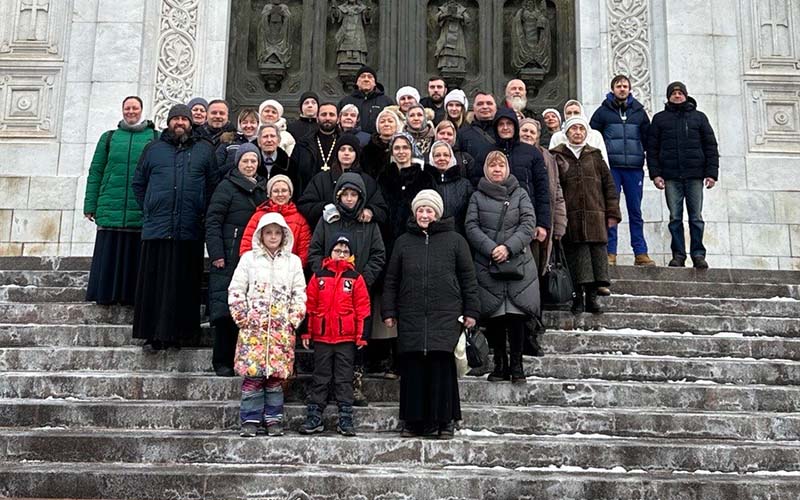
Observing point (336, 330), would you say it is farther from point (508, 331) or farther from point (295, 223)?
point (508, 331)

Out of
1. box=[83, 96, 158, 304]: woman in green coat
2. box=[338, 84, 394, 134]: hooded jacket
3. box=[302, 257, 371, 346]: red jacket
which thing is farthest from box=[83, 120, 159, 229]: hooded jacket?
box=[302, 257, 371, 346]: red jacket

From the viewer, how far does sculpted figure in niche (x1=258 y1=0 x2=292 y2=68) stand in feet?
41.4

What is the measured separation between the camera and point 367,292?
620 centimetres

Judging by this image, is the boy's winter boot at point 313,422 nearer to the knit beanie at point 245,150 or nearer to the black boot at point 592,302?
the knit beanie at point 245,150

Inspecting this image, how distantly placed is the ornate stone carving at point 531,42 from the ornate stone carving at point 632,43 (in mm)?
972

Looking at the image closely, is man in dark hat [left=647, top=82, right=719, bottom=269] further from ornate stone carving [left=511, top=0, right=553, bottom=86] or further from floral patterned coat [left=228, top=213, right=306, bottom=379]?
floral patterned coat [left=228, top=213, right=306, bottom=379]

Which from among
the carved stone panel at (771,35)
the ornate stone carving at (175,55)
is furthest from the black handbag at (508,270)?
the carved stone panel at (771,35)

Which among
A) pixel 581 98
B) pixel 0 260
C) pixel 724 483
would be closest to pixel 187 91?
pixel 0 260

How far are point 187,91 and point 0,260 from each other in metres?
3.97

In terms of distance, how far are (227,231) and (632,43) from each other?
7.87 metres

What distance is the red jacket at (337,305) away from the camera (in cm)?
605

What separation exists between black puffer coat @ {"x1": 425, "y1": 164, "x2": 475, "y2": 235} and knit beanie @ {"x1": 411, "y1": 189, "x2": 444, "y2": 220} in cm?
53

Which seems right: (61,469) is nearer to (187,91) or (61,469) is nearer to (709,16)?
(187,91)

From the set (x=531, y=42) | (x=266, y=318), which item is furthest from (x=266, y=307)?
(x=531, y=42)
